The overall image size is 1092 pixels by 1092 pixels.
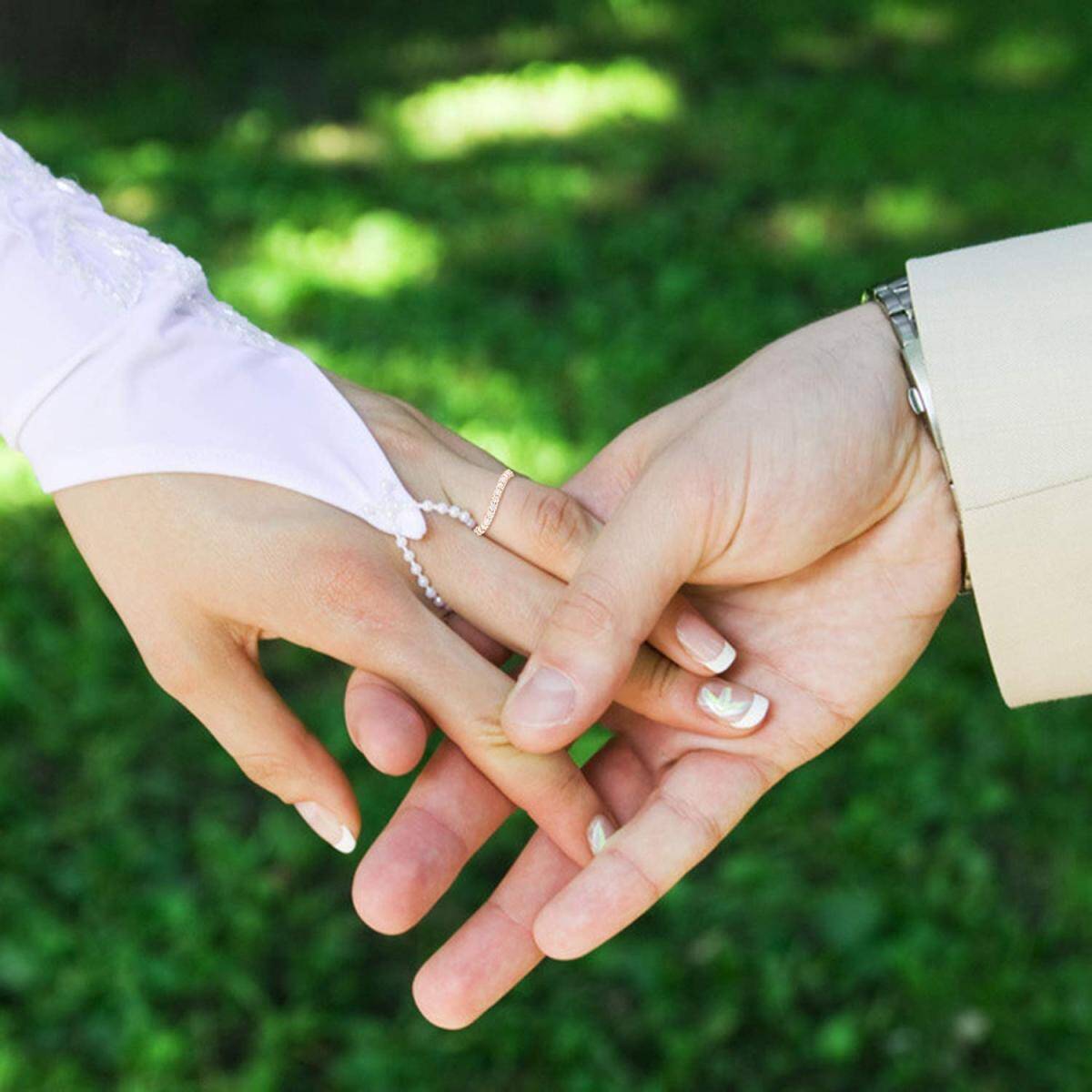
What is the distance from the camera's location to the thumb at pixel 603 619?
1811 millimetres

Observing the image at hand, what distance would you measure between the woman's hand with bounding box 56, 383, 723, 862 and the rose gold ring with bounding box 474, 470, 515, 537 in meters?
0.17

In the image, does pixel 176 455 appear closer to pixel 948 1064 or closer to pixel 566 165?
pixel 948 1064

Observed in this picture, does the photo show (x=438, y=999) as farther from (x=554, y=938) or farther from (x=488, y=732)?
(x=488, y=732)

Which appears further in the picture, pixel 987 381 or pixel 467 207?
pixel 467 207

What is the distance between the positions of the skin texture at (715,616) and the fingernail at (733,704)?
0.04 meters

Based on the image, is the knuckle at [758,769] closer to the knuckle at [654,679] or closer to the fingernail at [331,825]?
the knuckle at [654,679]

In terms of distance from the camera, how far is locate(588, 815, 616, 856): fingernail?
198 cm

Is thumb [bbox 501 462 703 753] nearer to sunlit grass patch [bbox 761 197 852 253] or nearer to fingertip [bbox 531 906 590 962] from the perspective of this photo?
fingertip [bbox 531 906 590 962]

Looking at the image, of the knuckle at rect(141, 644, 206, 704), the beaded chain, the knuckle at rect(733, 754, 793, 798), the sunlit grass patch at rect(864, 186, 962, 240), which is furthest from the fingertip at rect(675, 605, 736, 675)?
the sunlit grass patch at rect(864, 186, 962, 240)

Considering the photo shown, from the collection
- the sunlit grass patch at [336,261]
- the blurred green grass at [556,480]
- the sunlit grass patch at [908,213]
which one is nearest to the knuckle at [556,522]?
the blurred green grass at [556,480]

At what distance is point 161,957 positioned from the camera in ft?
8.60

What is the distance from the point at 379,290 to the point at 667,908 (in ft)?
7.46

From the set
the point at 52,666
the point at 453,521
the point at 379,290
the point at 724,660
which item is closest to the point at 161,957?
the point at 52,666

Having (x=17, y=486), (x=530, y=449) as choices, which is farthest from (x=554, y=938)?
(x=17, y=486)
